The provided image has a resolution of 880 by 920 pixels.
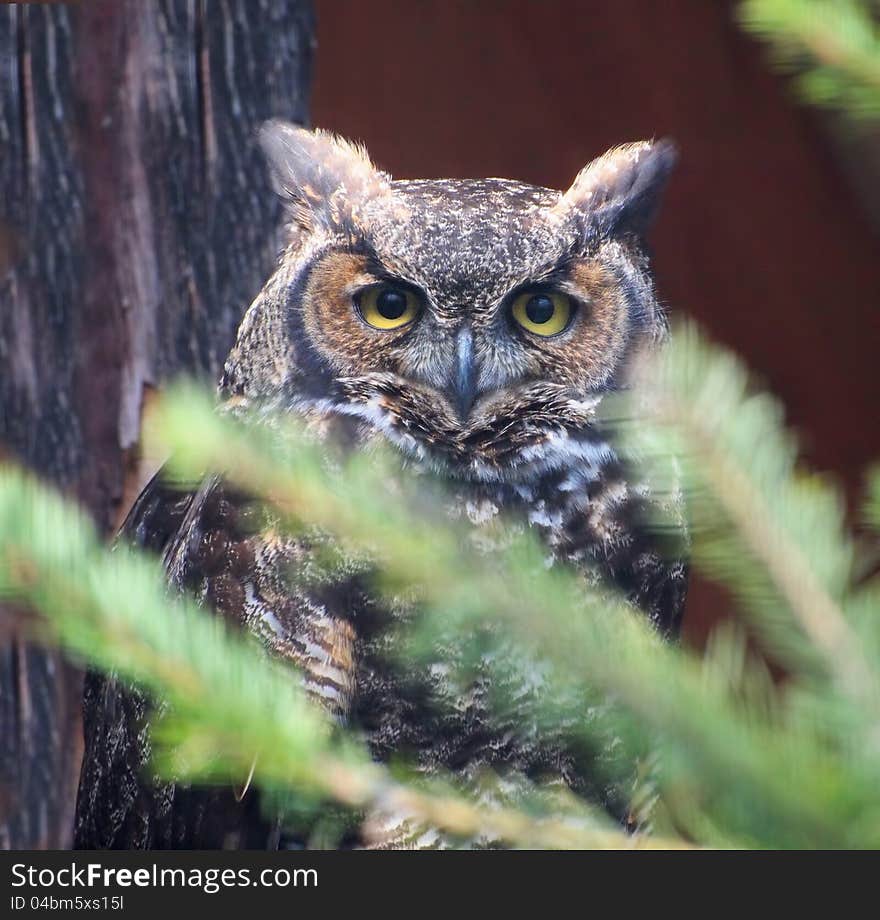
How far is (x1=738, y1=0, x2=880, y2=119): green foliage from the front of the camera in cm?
47

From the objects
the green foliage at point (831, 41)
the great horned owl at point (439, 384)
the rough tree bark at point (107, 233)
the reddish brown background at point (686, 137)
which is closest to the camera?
the green foliage at point (831, 41)

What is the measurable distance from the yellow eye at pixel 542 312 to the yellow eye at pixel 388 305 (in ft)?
0.29

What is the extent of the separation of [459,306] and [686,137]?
992 millimetres

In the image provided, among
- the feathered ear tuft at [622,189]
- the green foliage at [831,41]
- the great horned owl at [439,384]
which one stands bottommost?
the great horned owl at [439,384]

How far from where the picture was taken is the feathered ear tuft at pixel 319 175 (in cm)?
100

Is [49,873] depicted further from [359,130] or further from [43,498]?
[359,130]

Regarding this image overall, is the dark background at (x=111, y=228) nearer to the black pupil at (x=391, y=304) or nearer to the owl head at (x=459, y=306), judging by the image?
the owl head at (x=459, y=306)

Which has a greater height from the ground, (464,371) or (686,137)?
(686,137)

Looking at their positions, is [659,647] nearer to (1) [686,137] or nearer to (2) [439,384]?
(2) [439,384]

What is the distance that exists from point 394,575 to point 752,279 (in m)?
1.70

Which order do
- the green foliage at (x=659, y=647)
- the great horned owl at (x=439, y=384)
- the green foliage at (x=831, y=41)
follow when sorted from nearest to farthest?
1. the green foliage at (x=659, y=647)
2. the green foliage at (x=831, y=41)
3. the great horned owl at (x=439, y=384)

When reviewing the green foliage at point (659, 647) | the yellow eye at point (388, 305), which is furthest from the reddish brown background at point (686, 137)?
the green foliage at point (659, 647)

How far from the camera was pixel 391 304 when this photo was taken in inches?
38.9

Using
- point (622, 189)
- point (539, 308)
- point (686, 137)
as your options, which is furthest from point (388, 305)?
point (686, 137)
